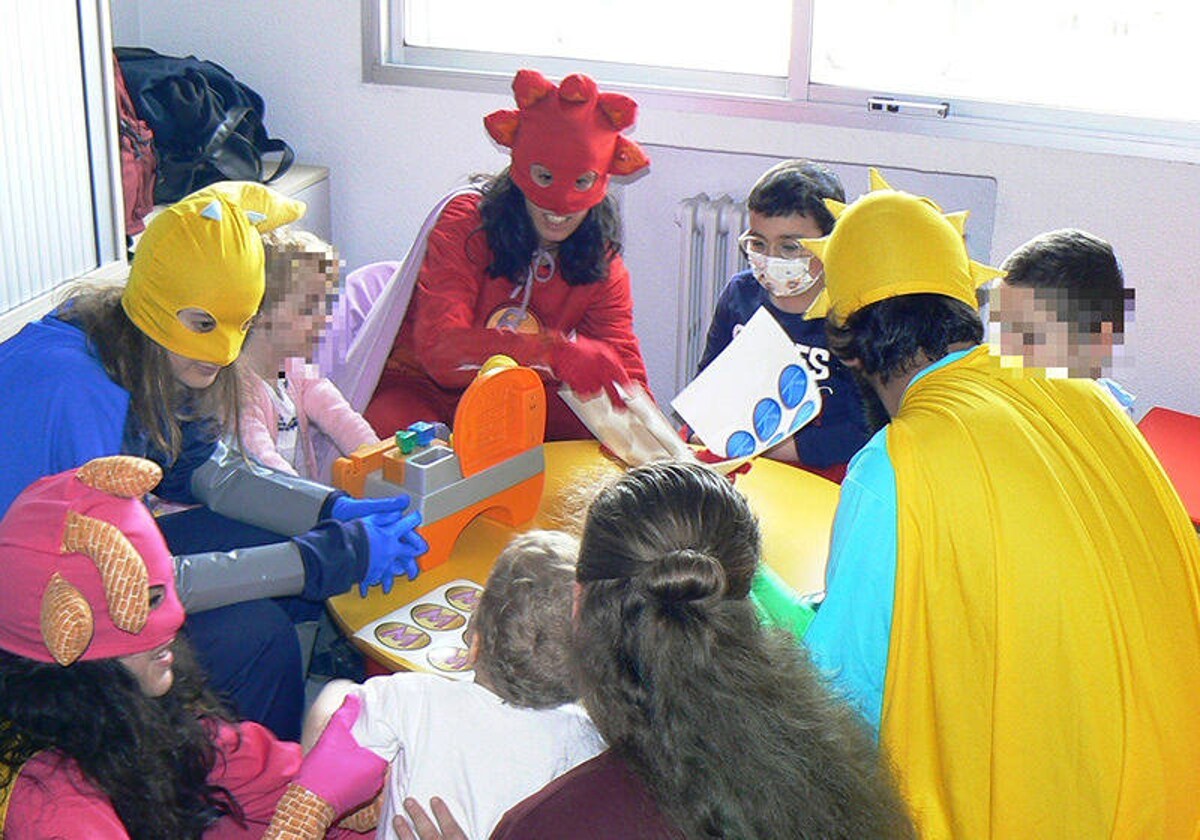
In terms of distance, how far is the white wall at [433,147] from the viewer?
3.25 m

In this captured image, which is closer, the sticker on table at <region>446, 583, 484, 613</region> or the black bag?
the sticker on table at <region>446, 583, 484, 613</region>

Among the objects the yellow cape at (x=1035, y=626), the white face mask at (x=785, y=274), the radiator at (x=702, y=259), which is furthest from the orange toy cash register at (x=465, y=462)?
the radiator at (x=702, y=259)

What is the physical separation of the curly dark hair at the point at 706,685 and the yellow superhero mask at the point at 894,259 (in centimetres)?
51

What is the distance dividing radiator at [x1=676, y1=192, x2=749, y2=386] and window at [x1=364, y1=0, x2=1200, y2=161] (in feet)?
0.90

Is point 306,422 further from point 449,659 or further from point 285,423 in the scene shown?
point 449,659

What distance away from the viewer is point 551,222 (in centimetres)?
289

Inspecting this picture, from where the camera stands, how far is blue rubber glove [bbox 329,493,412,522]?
2055mm

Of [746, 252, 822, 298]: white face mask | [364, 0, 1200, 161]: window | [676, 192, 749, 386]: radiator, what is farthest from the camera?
[676, 192, 749, 386]: radiator

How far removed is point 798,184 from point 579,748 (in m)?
1.54

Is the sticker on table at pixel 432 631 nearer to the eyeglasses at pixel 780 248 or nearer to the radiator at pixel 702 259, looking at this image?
the eyeglasses at pixel 780 248

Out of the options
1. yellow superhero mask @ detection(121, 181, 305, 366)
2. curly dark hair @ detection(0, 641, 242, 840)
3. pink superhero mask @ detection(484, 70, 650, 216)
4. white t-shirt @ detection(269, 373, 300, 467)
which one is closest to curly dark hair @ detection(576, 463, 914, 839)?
curly dark hair @ detection(0, 641, 242, 840)

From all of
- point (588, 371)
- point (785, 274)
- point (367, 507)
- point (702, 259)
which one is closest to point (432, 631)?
point (367, 507)

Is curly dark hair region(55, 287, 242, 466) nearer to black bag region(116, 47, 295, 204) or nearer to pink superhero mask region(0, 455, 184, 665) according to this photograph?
pink superhero mask region(0, 455, 184, 665)

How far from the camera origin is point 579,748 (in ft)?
4.65
